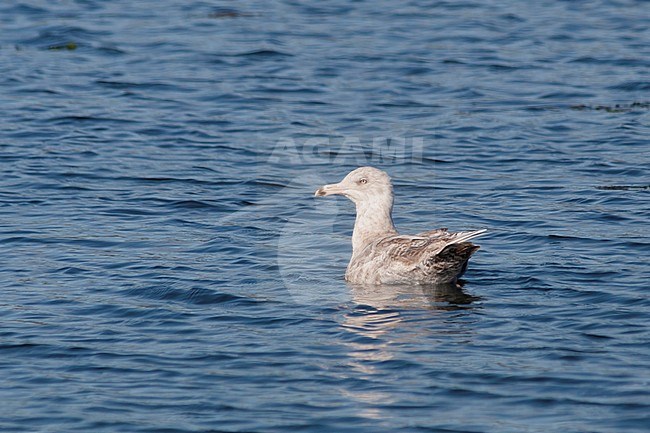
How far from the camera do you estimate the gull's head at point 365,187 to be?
11602 millimetres

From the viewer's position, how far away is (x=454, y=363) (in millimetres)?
8602

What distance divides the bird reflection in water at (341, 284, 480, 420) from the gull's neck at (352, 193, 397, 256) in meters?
0.86

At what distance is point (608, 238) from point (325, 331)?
3.89 m

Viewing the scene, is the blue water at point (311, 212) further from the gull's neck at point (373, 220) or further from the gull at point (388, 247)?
the gull's neck at point (373, 220)

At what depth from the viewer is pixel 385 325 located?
31.3 ft

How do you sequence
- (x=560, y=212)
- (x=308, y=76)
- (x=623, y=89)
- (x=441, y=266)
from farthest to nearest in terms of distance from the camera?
(x=308, y=76) < (x=623, y=89) < (x=560, y=212) < (x=441, y=266)

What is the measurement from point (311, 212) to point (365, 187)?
2.27 m

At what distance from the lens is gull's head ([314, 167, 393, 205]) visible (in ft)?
38.1

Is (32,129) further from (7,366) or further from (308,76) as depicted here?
(7,366)

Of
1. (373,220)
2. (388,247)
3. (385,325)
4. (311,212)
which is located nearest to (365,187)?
(373,220)

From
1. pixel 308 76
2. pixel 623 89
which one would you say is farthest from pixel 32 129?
pixel 623 89

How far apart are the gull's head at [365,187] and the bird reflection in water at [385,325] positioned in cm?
115

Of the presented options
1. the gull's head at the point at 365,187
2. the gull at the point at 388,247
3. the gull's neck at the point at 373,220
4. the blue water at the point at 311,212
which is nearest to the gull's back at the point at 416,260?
the gull at the point at 388,247

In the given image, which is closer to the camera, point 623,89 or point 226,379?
point 226,379
